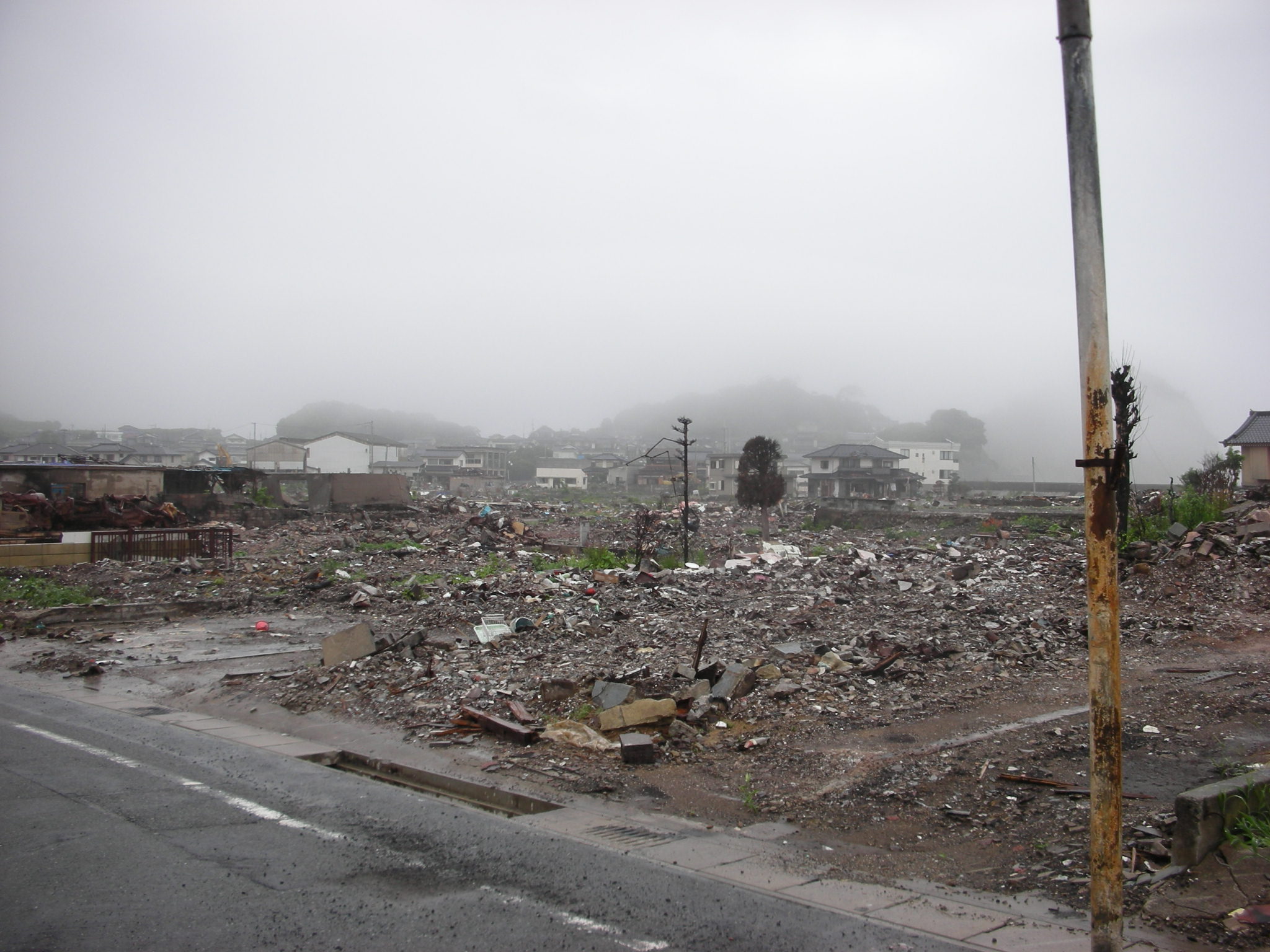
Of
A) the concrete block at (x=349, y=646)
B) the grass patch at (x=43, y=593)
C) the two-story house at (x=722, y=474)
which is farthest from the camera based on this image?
the two-story house at (x=722, y=474)

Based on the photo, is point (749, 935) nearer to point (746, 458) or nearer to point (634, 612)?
point (634, 612)

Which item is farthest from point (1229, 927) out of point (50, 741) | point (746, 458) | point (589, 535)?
point (746, 458)

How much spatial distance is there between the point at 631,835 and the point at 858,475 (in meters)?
64.3

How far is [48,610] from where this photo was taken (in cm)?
1580

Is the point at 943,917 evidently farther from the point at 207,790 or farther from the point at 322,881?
the point at 207,790

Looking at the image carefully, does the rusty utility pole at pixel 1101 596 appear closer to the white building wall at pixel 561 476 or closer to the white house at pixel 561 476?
the white house at pixel 561 476

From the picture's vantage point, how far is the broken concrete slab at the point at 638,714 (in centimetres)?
825

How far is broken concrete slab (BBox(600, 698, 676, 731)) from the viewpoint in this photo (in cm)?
825

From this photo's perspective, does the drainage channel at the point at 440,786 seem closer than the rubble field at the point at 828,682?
No

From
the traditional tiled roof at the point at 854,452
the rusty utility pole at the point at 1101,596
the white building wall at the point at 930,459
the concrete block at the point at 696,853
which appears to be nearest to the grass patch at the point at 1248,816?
the rusty utility pole at the point at 1101,596

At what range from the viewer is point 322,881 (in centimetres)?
491

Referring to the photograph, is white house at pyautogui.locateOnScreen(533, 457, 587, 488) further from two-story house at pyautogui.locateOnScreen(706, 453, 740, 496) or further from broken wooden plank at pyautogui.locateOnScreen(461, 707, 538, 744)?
broken wooden plank at pyautogui.locateOnScreen(461, 707, 538, 744)

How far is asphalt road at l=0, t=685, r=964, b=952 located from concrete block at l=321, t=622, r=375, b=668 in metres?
4.19

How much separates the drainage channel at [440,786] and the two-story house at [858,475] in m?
62.2
